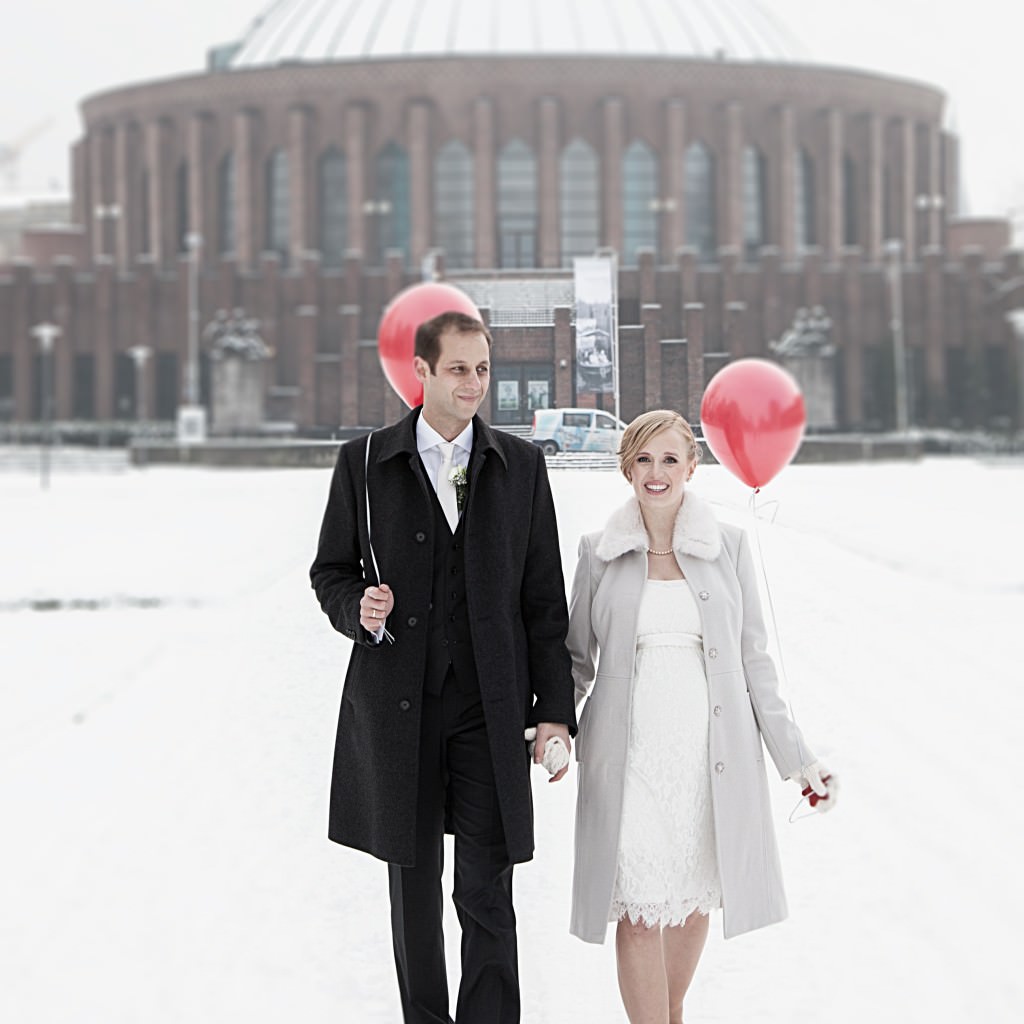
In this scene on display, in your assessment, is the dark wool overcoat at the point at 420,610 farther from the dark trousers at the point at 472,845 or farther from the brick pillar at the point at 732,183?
the brick pillar at the point at 732,183

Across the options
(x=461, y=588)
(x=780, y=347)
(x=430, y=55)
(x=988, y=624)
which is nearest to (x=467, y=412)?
(x=461, y=588)

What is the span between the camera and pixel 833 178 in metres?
56.5

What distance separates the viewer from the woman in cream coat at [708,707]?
14.1 ft

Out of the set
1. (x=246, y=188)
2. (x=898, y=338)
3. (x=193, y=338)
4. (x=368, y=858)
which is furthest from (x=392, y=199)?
(x=368, y=858)

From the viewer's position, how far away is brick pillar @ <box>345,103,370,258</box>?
53938 mm

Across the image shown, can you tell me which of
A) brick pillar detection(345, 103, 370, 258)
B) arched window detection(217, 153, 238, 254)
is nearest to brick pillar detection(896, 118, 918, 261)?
brick pillar detection(345, 103, 370, 258)

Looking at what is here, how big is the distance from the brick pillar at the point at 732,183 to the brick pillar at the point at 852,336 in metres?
4.62

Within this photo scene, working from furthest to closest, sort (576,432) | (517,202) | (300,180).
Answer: (300,180) < (517,202) < (576,432)

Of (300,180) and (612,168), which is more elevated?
(300,180)

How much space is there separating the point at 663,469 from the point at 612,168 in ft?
165

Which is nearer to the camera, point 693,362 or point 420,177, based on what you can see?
point 693,362

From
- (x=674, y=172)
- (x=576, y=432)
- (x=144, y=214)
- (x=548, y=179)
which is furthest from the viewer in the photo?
(x=144, y=214)

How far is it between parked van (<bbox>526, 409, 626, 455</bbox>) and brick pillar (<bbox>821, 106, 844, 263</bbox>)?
52021 millimetres

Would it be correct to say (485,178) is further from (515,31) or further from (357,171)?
(515,31)
